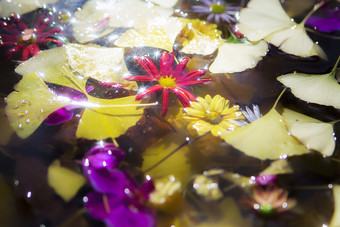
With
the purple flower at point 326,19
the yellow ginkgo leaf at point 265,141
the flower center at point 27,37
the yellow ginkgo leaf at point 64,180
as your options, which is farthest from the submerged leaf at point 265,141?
the flower center at point 27,37

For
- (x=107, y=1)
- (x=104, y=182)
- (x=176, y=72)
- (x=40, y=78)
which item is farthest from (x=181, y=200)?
(x=107, y=1)

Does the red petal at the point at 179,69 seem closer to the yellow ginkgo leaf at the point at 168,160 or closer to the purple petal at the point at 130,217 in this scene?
the yellow ginkgo leaf at the point at 168,160

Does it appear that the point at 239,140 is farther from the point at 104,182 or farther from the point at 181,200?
the point at 104,182

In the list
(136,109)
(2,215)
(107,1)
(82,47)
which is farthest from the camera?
(107,1)

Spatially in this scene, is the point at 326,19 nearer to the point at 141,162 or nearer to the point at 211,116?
the point at 211,116

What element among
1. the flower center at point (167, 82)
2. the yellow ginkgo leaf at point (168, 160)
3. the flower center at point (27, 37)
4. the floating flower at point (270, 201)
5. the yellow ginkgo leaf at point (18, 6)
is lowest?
the floating flower at point (270, 201)

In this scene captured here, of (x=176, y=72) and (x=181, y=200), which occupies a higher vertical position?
(x=176, y=72)
